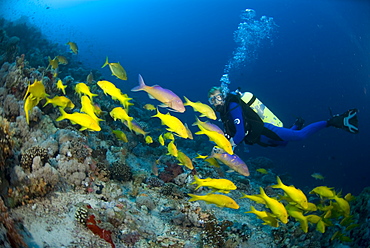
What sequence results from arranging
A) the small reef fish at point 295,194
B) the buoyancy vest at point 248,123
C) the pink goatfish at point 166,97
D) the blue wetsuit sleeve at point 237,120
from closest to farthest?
1. the pink goatfish at point 166,97
2. the small reef fish at point 295,194
3. the blue wetsuit sleeve at point 237,120
4. the buoyancy vest at point 248,123

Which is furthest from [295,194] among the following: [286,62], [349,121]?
[286,62]

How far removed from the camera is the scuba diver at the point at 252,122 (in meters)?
6.58

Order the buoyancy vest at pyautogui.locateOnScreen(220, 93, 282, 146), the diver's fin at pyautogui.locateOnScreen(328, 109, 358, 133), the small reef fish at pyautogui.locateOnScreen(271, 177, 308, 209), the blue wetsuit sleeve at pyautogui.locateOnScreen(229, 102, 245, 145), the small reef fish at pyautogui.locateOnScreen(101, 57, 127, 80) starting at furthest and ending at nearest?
the diver's fin at pyautogui.locateOnScreen(328, 109, 358, 133) → the buoyancy vest at pyautogui.locateOnScreen(220, 93, 282, 146) → the blue wetsuit sleeve at pyautogui.locateOnScreen(229, 102, 245, 145) → the small reef fish at pyautogui.locateOnScreen(101, 57, 127, 80) → the small reef fish at pyautogui.locateOnScreen(271, 177, 308, 209)

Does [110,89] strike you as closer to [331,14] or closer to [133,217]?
[133,217]

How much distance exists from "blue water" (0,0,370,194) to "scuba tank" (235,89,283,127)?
22337mm

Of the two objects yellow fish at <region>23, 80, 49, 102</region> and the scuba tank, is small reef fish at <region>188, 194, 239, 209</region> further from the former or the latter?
the scuba tank

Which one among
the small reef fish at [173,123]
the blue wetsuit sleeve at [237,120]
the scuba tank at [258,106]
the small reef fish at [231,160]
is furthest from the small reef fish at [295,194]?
the scuba tank at [258,106]

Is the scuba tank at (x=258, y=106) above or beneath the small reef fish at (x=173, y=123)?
above

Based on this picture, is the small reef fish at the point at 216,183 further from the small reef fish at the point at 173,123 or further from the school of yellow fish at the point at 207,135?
the small reef fish at the point at 173,123

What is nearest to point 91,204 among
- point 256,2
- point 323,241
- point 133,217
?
point 133,217

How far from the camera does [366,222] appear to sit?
5.46 metres

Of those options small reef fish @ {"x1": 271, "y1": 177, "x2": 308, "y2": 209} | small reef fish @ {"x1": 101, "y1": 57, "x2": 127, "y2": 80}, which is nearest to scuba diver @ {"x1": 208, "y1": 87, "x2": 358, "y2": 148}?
small reef fish @ {"x1": 271, "y1": 177, "x2": 308, "y2": 209}

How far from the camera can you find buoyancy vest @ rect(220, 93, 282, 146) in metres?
6.72

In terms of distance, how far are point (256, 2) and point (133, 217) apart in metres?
96.4
